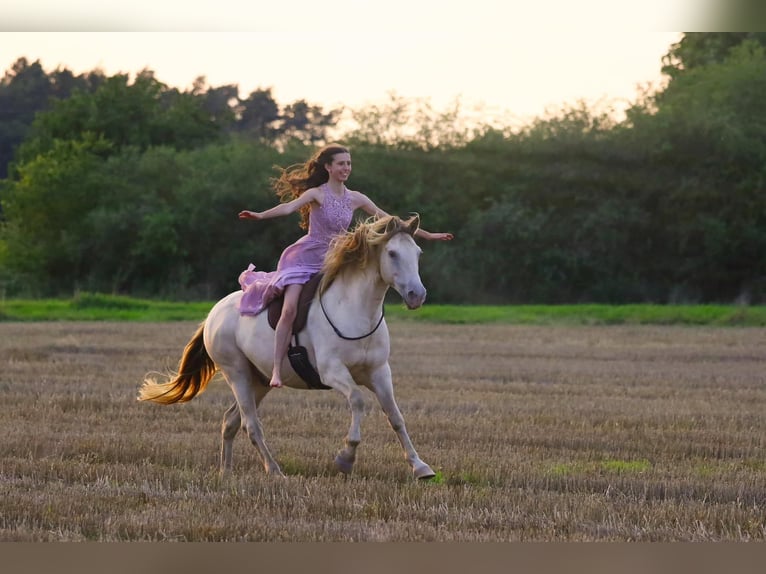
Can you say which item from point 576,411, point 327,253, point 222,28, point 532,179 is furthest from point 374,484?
point 532,179

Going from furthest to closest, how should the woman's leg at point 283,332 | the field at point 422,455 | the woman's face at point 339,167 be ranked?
the woman's leg at point 283,332 < the woman's face at point 339,167 < the field at point 422,455

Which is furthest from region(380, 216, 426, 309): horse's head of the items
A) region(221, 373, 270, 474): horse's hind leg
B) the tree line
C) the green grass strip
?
the tree line

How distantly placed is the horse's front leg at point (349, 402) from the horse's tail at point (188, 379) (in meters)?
1.86

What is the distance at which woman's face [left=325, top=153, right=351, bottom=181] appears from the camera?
339 inches

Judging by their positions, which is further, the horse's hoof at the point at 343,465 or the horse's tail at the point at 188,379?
the horse's tail at the point at 188,379

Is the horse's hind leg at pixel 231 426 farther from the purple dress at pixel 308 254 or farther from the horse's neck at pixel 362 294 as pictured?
the horse's neck at pixel 362 294

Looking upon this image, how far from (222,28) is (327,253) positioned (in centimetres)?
298

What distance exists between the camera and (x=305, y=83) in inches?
1486

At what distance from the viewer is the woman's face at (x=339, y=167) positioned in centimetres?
862

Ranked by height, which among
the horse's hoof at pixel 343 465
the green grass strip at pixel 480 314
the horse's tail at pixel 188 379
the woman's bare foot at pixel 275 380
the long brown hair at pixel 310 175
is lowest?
the green grass strip at pixel 480 314

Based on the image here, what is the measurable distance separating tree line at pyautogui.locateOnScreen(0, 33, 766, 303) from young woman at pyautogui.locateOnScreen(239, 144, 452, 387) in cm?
2539

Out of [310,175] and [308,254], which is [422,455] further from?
[310,175]

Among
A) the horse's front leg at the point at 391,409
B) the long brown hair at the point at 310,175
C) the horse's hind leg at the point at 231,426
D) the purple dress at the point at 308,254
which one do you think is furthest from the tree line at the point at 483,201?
the horse's front leg at the point at 391,409

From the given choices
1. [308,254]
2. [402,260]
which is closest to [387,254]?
[402,260]
